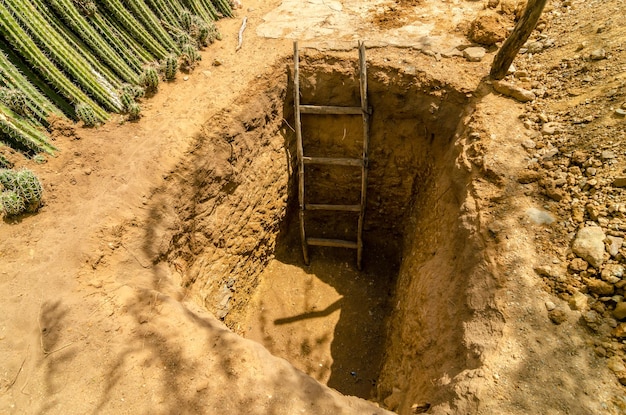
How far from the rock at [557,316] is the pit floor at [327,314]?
109 inches

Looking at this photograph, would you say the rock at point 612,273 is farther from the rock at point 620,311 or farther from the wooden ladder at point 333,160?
the wooden ladder at point 333,160

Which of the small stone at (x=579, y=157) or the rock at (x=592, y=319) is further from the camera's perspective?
the small stone at (x=579, y=157)

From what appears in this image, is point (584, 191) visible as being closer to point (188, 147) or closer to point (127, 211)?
point (188, 147)

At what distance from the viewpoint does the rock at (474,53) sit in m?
4.51

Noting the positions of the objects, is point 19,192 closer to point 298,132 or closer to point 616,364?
point 298,132

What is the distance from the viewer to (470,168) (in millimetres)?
3656

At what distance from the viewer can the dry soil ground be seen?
2.50 m

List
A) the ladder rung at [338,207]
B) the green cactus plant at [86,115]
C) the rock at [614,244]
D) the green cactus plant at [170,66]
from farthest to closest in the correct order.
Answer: the ladder rung at [338,207], the green cactus plant at [170,66], the green cactus plant at [86,115], the rock at [614,244]

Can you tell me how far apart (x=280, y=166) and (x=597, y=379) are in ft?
14.1

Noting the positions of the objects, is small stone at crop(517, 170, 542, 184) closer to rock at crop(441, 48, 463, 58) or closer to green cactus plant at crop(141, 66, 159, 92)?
rock at crop(441, 48, 463, 58)

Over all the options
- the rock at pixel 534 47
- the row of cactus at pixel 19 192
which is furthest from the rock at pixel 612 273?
the row of cactus at pixel 19 192

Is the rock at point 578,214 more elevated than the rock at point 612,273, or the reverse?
the rock at point 578,214

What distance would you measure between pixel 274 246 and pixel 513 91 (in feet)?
13.2

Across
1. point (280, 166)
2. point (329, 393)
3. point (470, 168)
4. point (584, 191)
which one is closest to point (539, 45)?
point (470, 168)
